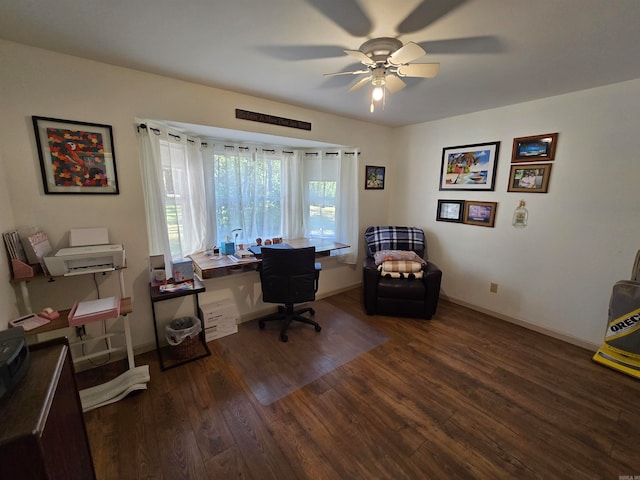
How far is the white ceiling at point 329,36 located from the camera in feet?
4.27

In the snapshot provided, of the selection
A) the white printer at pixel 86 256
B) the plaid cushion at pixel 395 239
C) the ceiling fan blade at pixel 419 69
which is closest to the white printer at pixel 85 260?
the white printer at pixel 86 256

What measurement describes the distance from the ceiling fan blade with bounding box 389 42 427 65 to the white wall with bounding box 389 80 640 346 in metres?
1.99

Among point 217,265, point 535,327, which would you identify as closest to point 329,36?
point 217,265

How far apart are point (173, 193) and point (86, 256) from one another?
0.92 meters

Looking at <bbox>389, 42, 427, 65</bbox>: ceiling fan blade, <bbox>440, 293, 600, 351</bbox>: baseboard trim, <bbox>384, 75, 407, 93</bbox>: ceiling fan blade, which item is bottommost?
<bbox>440, 293, 600, 351</bbox>: baseboard trim

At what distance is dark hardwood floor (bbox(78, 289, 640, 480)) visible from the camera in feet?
4.76

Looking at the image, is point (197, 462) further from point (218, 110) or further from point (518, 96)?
point (518, 96)

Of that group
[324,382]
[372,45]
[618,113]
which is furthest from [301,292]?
[618,113]

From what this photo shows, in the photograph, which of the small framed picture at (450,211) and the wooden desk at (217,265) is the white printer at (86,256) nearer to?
the wooden desk at (217,265)

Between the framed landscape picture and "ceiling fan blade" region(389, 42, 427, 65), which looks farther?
the framed landscape picture

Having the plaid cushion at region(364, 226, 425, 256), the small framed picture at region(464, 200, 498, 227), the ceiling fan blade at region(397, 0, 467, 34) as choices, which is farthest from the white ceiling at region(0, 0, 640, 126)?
the plaid cushion at region(364, 226, 425, 256)

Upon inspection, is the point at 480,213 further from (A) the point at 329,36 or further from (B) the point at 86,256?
(B) the point at 86,256

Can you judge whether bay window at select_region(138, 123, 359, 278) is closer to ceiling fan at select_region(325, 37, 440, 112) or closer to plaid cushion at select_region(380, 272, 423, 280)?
plaid cushion at select_region(380, 272, 423, 280)

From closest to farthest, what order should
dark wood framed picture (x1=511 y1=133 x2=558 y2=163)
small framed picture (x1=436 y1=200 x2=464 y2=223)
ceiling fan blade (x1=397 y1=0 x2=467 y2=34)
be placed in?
ceiling fan blade (x1=397 y1=0 x2=467 y2=34), dark wood framed picture (x1=511 y1=133 x2=558 y2=163), small framed picture (x1=436 y1=200 x2=464 y2=223)
